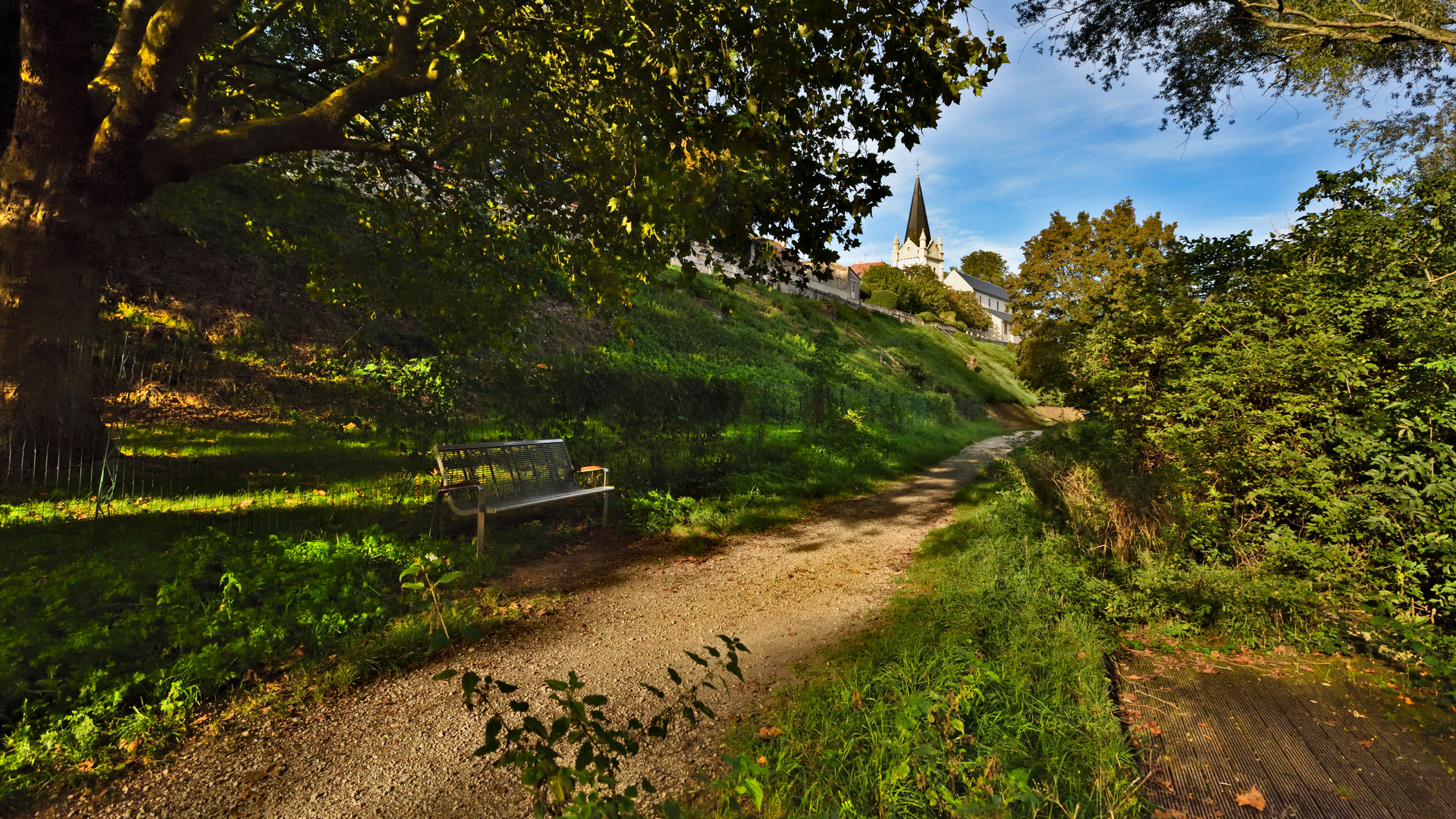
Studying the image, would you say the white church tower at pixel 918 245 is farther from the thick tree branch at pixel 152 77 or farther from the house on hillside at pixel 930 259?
the thick tree branch at pixel 152 77

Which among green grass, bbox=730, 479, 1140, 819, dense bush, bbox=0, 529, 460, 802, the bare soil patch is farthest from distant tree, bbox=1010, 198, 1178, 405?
dense bush, bbox=0, 529, 460, 802

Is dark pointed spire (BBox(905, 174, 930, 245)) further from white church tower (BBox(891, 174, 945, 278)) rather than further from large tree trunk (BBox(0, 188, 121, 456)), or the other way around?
large tree trunk (BBox(0, 188, 121, 456))

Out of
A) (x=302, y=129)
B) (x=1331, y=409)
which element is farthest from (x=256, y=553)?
(x=1331, y=409)

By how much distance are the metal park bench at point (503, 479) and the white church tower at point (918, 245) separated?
96.1 meters

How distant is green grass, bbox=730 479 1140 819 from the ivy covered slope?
2.69 meters

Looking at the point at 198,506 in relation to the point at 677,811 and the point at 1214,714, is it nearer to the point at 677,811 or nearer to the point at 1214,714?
the point at 677,811

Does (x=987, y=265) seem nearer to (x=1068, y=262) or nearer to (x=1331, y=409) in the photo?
(x=1068, y=262)

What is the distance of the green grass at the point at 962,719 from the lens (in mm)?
2633

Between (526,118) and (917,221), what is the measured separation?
10303 cm

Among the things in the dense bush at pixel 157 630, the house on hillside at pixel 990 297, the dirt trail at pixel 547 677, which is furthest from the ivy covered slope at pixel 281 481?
the house on hillside at pixel 990 297

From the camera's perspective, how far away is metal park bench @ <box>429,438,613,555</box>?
6078 millimetres

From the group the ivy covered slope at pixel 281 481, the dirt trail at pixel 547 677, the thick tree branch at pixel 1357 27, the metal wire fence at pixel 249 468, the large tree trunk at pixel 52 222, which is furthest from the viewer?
the thick tree branch at pixel 1357 27

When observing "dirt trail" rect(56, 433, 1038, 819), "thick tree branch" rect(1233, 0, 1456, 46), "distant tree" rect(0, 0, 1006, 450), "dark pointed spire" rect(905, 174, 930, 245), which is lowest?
"dirt trail" rect(56, 433, 1038, 819)

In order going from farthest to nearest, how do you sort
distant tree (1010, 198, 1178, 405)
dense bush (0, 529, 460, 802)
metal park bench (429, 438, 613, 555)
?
1. distant tree (1010, 198, 1178, 405)
2. metal park bench (429, 438, 613, 555)
3. dense bush (0, 529, 460, 802)
